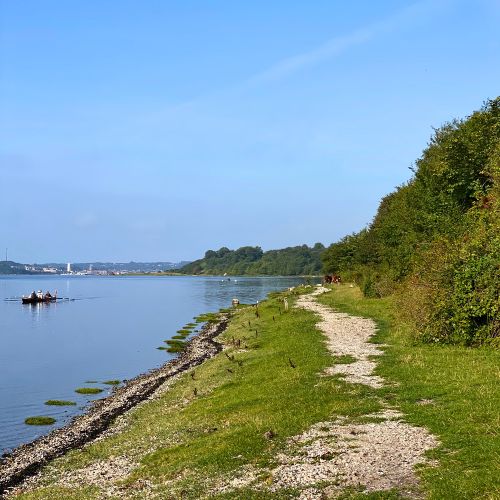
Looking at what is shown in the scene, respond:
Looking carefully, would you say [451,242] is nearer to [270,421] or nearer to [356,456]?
[270,421]

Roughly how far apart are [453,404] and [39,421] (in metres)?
23.3

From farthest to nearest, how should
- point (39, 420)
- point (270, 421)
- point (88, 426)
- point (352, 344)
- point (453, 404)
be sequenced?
point (352, 344), point (39, 420), point (88, 426), point (270, 421), point (453, 404)

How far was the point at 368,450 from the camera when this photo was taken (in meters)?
15.2

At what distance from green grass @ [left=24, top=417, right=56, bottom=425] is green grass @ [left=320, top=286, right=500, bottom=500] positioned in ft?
60.5

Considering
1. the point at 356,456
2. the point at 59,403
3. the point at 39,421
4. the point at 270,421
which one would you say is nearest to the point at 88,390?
the point at 59,403

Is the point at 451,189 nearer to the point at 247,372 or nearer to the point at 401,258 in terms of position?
the point at 401,258

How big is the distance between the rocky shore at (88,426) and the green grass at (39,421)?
1.31 metres

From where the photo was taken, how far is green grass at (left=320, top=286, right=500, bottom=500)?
12273mm

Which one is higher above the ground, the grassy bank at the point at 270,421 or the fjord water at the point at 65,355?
the grassy bank at the point at 270,421

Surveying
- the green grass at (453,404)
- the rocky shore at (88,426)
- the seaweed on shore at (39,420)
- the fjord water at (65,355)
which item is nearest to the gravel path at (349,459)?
the green grass at (453,404)

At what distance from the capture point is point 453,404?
1848cm

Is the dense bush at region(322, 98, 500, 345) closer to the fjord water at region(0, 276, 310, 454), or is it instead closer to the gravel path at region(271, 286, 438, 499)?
the gravel path at region(271, 286, 438, 499)

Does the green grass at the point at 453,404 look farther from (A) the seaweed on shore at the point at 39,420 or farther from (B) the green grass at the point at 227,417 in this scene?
(A) the seaweed on shore at the point at 39,420

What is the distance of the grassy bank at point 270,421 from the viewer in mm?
14188
